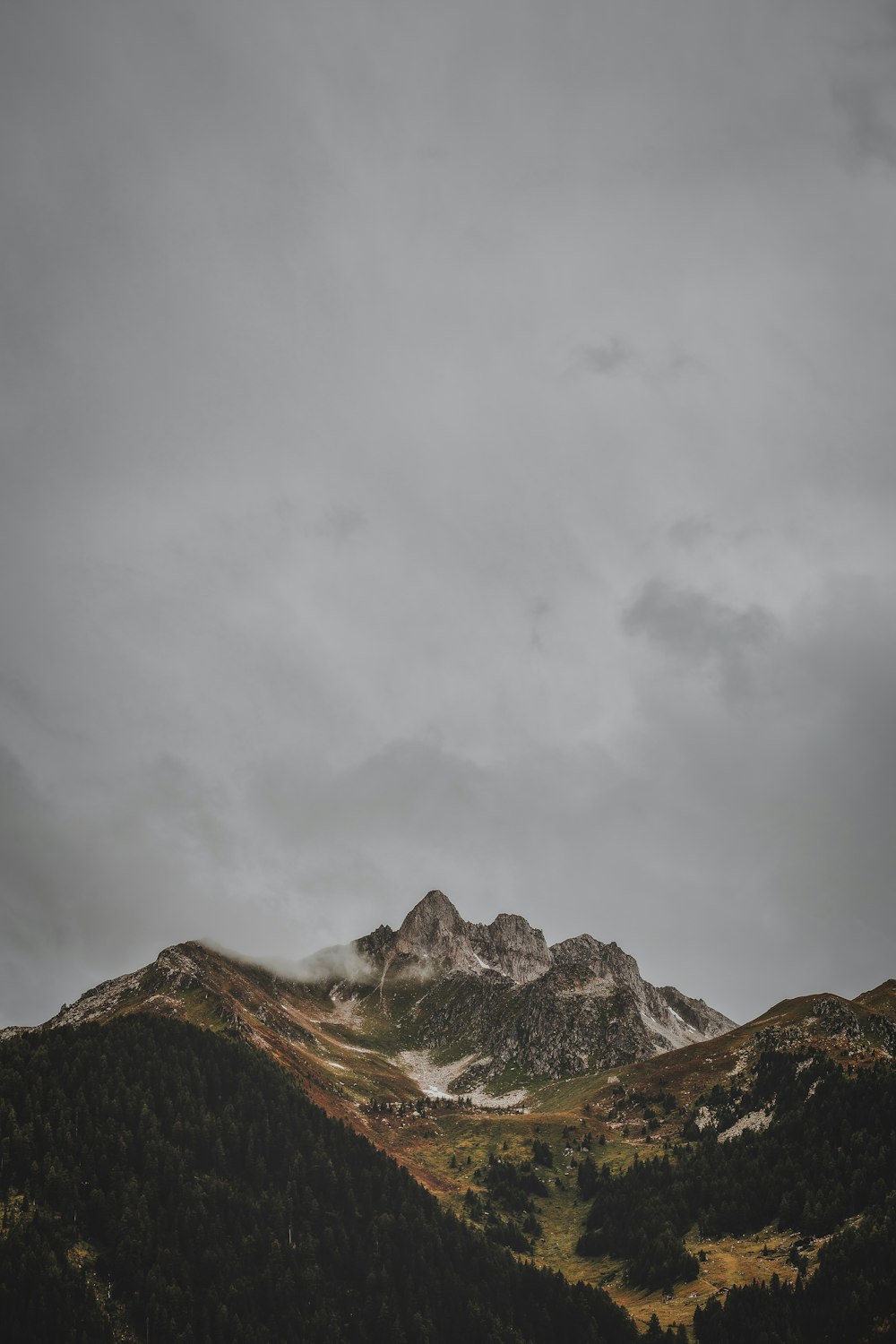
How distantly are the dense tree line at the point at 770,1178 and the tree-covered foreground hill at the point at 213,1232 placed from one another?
2124 cm

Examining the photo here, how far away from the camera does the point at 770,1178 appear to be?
149875mm

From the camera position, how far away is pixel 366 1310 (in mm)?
138500

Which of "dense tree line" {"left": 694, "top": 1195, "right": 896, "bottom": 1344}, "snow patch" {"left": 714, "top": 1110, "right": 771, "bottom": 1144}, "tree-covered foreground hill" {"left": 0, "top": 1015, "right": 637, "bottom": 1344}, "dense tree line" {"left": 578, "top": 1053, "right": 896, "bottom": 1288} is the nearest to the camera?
"dense tree line" {"left": 694, "top": 1195, "right": 896, "bottom": 1344}

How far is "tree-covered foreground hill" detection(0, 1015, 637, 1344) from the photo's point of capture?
122m

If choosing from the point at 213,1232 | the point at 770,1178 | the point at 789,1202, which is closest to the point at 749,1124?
the point at 770,1178

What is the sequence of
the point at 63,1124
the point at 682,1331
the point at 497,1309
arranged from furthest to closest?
the point at 63,1124
the point at 497,1309
the point at 682,1331

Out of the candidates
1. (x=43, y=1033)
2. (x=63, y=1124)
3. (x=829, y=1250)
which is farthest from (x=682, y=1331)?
(x=43, y=1033)

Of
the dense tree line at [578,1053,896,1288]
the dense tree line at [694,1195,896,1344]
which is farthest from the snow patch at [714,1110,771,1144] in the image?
the dense tree line at [694,1195,896,1344]

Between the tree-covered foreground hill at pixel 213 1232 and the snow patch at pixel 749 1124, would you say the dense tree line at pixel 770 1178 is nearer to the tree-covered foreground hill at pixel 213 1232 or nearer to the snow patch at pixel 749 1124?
the snow patch at pixel 749 1124

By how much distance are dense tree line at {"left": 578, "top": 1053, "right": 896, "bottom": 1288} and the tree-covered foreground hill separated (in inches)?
836

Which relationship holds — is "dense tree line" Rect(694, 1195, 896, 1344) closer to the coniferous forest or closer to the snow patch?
the coniferous forest

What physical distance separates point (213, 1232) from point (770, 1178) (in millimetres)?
110772

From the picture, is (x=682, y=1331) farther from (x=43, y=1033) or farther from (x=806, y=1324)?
(x=43, y=1033)

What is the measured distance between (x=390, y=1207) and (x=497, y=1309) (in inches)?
1338
